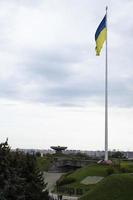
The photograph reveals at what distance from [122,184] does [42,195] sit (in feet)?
28.3

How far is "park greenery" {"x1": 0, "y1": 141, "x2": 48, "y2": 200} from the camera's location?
22.6 m

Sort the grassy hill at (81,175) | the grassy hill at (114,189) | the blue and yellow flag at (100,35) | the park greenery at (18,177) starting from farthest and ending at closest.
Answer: the grassy hill at (81,175) < the blue and yellow flag at (100,35) < the grassy hill at (114,189) < the park greenery at (18,177)

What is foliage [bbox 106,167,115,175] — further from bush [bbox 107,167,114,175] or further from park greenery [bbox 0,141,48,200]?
park greenery [bbox 0,141,48,200]

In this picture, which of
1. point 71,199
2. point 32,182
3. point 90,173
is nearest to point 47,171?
point 90,173

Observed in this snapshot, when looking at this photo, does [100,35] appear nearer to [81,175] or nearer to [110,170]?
[110,170]

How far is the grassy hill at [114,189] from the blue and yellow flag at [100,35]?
696 inches

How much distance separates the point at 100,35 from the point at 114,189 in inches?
890

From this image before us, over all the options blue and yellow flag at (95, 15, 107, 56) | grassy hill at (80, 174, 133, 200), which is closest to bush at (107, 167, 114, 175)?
blue and yellow flag at (95, 15, 107, 56)

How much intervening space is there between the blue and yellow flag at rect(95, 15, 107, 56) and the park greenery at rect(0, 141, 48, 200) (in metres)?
24.4

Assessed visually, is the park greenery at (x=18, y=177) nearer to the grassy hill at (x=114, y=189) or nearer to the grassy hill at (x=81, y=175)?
the grassy hill at (x=114, y=189)

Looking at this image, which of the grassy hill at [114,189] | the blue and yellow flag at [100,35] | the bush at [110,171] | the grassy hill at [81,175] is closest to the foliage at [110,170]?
the bush at [110,171]

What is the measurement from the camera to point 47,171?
253 ft

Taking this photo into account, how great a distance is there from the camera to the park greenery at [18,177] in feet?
74.0

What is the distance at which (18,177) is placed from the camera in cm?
2286
